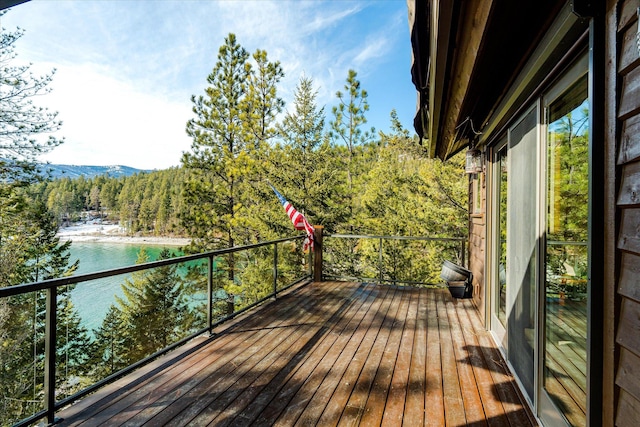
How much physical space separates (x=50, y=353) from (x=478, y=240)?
420 centimetres

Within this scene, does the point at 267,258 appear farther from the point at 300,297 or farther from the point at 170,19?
the point at 170,19

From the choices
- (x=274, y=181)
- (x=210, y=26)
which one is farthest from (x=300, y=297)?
(x=210, y=26)

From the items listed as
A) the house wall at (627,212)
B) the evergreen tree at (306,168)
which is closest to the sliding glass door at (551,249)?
the house wall at (627,212)

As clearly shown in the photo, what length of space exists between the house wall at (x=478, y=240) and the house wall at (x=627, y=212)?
9.37ft

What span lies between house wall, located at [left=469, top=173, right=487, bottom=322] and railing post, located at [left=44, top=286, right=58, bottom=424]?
3.75m

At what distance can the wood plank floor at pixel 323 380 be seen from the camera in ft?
6.61

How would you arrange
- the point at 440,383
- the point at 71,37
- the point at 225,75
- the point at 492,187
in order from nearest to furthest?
the point at 440,383 < the point at 492,187 < the point at 225,75 < the point at 71,37

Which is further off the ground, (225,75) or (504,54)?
(225,75)

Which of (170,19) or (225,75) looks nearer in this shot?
(170,19)

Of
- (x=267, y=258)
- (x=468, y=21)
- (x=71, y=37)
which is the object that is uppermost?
(x=71, y=37)

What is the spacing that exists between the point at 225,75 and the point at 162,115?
8.12 meters

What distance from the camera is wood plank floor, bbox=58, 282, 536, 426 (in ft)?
6.61

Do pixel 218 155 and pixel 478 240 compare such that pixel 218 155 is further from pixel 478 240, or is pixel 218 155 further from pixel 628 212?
pixel 628 212

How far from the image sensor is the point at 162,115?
20.6m
